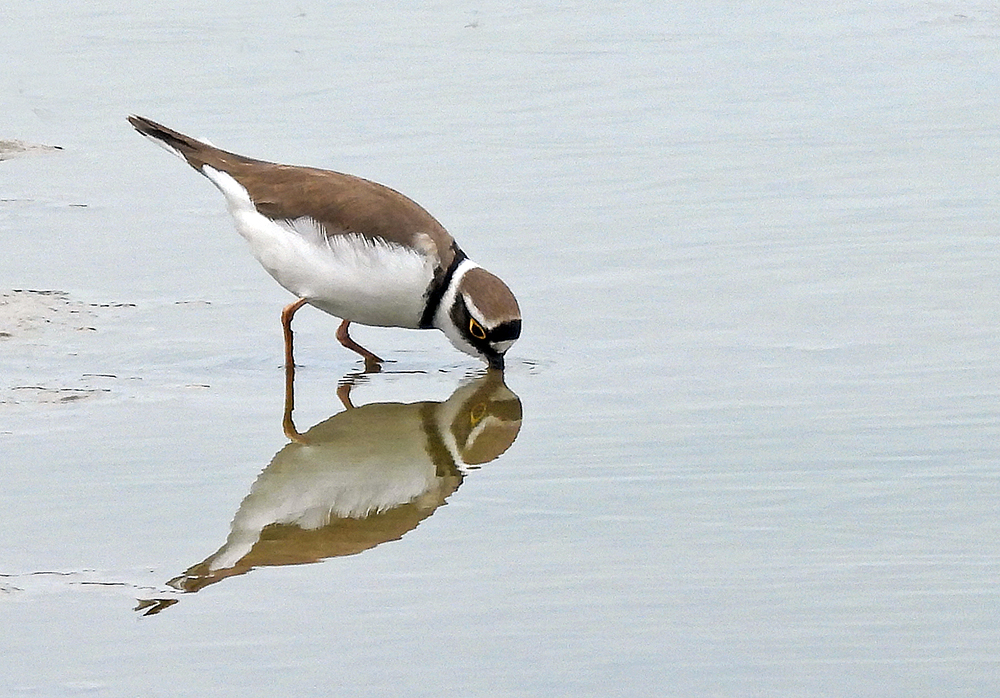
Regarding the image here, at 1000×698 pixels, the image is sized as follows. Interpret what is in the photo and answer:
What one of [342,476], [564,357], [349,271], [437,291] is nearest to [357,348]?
[349,271]

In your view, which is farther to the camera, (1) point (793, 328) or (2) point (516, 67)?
(2) point (516, 67)

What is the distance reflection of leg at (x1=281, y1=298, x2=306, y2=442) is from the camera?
579cm

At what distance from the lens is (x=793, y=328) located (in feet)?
21.3

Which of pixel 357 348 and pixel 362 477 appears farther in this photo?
pixel 357 348

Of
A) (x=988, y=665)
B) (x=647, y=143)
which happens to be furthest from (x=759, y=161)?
(x=988, y=665)

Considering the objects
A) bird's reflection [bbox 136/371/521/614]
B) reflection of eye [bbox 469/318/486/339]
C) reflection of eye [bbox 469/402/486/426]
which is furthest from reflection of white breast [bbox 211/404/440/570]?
reflection of eye [bbox 469/318/486/339]

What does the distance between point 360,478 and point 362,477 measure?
0.05 ft

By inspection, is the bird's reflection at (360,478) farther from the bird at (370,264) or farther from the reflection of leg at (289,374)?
the bird at (370,264)

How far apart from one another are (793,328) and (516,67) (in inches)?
179

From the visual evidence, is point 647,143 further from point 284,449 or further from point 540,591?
point 540,591

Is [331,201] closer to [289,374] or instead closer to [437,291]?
[437,291]

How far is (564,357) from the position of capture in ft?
21.0

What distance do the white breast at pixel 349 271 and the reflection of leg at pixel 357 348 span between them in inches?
4.0

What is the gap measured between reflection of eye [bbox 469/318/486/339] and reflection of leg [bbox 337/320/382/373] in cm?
40
